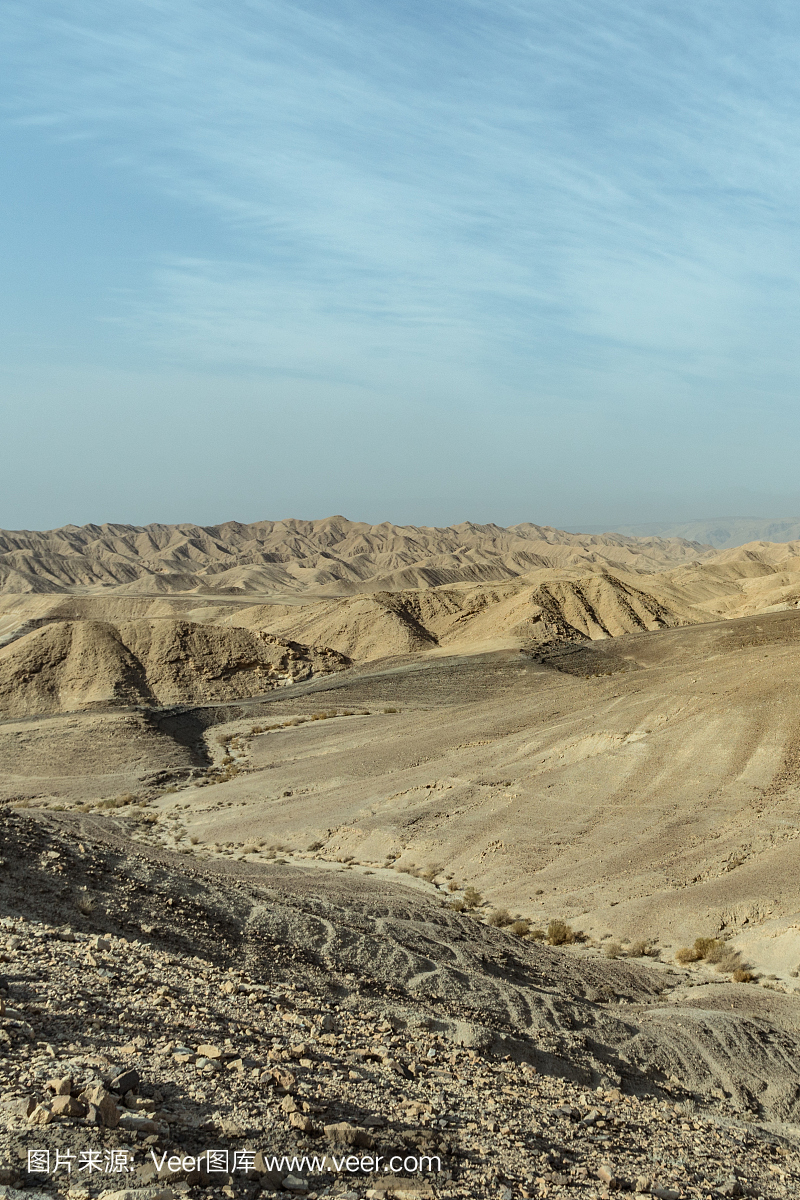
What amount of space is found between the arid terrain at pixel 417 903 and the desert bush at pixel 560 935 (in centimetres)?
4

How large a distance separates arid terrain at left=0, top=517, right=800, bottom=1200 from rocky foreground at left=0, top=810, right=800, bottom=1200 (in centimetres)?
4

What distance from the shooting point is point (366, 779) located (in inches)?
1030

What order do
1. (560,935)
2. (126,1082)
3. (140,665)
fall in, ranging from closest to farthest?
1. (126,1082)
2. (560,935)
3. (140,665)

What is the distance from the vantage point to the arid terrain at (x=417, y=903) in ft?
18.8

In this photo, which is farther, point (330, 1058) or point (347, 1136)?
point (330, 1058)

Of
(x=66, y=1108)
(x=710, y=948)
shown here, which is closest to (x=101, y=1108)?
(x=66, y=1108)

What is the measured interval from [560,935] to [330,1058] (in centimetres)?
940

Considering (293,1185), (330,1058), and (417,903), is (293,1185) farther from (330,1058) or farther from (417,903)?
(417,903)

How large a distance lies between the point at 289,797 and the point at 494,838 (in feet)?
27.7

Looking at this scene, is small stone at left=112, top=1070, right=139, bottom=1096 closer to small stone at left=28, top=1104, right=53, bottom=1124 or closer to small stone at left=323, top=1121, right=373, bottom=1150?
small stone at left=28, top=1104, right=53, bottom=1124

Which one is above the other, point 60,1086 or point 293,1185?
point 60,1086

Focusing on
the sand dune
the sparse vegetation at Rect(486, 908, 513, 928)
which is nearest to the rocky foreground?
the sparse vegetation at Rect(486, 908, 513, 928)

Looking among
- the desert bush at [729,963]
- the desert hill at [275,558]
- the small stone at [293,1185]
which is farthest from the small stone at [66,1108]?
the desert hill at [275,558]

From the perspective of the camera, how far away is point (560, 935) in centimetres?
1510
